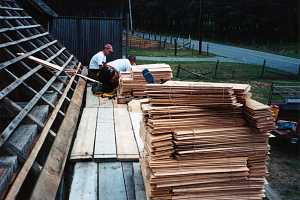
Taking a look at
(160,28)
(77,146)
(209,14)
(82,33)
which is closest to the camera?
(77,146)

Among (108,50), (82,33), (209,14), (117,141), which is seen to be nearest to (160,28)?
(209,14)

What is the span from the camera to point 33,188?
4641 mm

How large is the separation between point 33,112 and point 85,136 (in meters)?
1.65

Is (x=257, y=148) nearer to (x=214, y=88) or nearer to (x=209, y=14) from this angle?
(x=214, y=88)

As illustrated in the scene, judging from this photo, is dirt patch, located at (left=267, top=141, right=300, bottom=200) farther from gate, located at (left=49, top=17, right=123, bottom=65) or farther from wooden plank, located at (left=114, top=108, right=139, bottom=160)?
gate, located at (left=49, top=17, right=123, bottom=65)

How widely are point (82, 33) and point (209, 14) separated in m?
52.3

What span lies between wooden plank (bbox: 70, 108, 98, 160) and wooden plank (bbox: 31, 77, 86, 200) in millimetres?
273

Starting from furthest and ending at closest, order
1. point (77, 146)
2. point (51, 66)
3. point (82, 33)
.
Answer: point (82, 33) → point (51, 66) → point (77, 146)

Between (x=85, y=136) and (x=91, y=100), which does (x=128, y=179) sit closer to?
(x=85, y=136)

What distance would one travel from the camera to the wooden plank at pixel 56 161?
4681 millimetres

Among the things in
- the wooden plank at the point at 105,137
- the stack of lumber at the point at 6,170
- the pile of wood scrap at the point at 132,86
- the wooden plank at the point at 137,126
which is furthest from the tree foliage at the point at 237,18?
the stack of lumber at the point at 6,170

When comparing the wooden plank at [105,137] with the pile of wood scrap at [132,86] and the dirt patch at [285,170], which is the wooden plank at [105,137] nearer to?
the pile of wood scrap at [132,86]

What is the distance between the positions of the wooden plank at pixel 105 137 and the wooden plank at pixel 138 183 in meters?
0.50

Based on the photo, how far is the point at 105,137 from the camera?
8.17m
